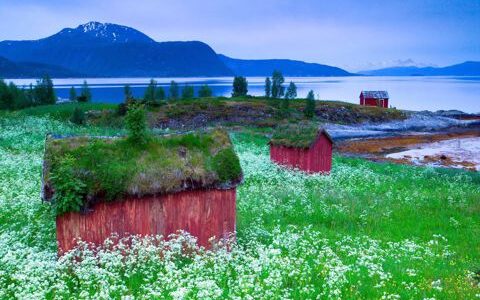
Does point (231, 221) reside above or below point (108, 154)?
below

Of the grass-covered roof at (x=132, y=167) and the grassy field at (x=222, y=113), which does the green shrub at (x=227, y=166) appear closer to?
the grass-covered roof at (x=132, y=167)

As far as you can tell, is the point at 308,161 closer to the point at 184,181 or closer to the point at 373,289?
the point at 184,181

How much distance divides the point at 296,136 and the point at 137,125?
67.6 feet

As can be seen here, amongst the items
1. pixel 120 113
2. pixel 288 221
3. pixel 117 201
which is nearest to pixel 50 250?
pixel 117 201

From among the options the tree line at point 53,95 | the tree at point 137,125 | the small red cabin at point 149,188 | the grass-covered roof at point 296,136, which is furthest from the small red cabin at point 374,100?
the tree at point 137,125

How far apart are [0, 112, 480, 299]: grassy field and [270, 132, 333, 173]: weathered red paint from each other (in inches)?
59.7

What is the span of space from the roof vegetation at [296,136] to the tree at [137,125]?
756 inches

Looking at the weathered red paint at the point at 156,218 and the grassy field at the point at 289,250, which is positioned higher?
the weathered red paint at the point at 156,218

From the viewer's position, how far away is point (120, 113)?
7675cm

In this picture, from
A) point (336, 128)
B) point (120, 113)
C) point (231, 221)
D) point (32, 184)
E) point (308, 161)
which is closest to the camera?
point (231, 221)

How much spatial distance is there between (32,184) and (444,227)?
19489 millimetres

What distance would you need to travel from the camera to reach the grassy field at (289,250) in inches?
442

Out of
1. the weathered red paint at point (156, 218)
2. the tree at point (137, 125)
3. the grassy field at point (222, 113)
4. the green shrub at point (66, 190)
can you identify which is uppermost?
the tree at point (137, 125)

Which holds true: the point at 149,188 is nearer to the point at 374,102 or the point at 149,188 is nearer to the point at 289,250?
the point at 289,250
